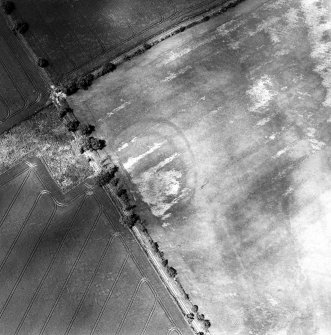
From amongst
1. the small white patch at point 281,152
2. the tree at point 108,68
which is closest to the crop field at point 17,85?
the tree at point 108,68

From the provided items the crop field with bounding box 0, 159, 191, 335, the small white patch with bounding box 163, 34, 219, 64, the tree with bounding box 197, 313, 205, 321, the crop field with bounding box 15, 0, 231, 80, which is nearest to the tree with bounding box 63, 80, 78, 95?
the crop field with bounding box 15, 0, 231, 80

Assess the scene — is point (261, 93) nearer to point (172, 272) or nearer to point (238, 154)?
point (238, 154)

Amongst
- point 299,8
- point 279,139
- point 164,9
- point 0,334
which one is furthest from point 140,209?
point 299,8

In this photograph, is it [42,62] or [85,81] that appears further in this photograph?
[42,62]

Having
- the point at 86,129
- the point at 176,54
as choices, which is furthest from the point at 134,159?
the point at 176,54

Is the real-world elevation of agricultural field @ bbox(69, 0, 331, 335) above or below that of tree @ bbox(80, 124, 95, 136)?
below

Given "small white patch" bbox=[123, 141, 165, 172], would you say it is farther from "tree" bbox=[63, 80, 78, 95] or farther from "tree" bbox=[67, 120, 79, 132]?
"tree" bbox=[63, 80, 78, 95]
